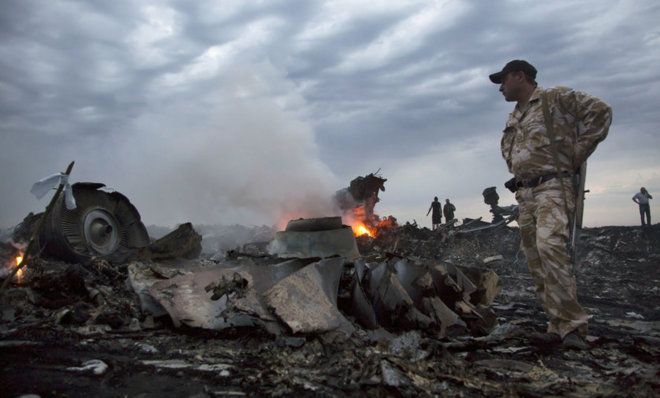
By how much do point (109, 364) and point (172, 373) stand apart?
47 centimetres

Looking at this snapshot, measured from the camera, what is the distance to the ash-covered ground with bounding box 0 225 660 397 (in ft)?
7.47

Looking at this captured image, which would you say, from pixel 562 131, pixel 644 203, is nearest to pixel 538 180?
pixel 562 131

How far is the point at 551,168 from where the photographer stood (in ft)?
12.5

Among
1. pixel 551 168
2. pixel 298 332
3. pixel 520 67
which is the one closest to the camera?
pixel 298 332

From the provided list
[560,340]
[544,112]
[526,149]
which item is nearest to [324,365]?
[560,340]

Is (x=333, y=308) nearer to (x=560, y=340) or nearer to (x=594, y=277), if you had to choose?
(x=560, y=340)

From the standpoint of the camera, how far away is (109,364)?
2615 mm

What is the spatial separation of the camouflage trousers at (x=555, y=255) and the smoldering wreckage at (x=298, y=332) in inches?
9.9

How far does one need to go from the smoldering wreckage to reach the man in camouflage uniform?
13.7 inches

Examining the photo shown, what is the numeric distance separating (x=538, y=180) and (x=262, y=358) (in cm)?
304

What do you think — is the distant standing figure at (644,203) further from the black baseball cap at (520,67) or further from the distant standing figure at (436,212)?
the black baseball cap at (520,67)

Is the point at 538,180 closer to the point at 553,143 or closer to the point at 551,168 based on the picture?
the point at 551,168

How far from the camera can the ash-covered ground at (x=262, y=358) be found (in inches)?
89.7

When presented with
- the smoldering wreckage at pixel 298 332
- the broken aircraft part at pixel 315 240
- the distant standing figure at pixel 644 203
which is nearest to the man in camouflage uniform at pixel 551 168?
the smoldering wreckage at pixel 298 332
